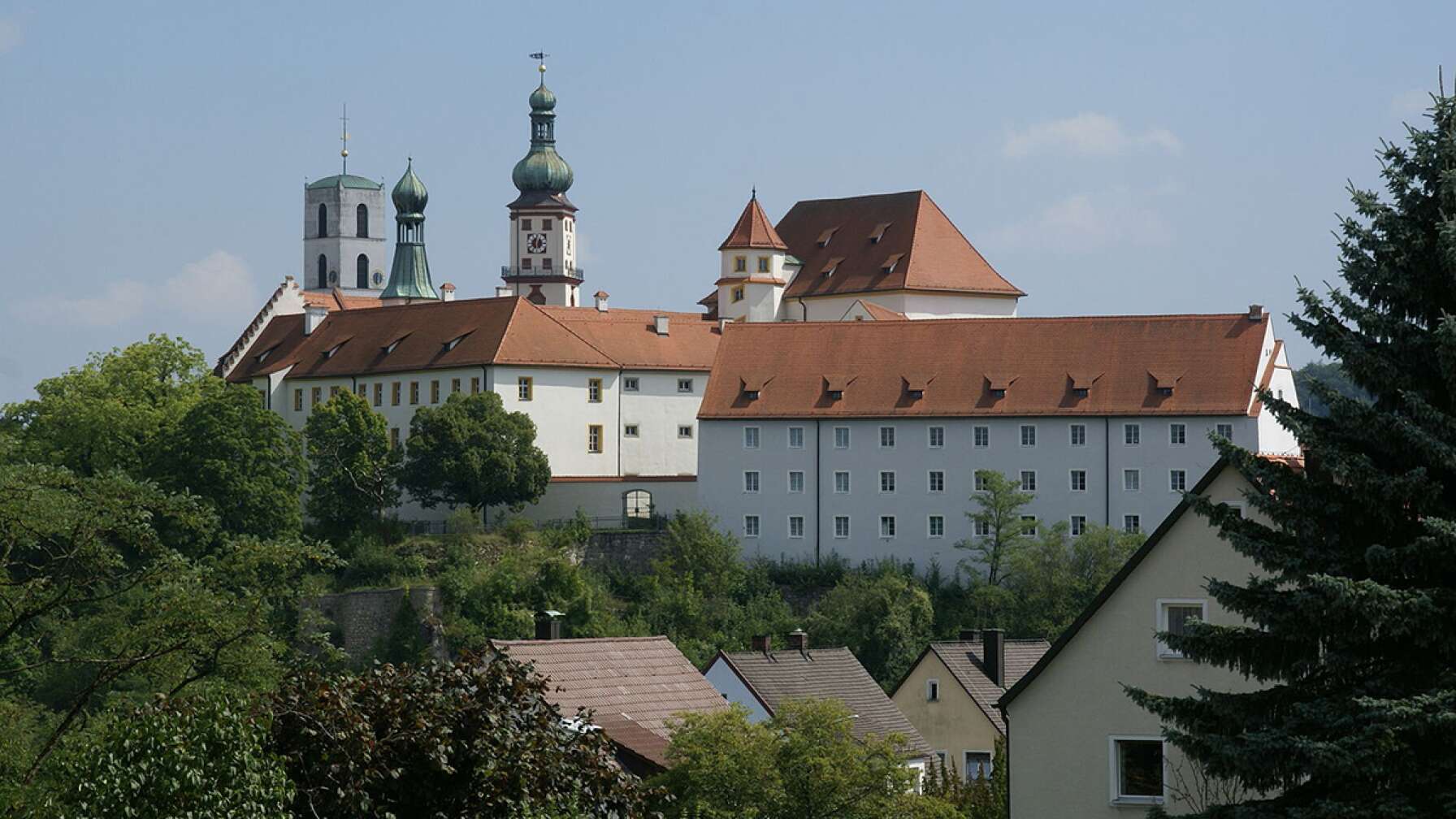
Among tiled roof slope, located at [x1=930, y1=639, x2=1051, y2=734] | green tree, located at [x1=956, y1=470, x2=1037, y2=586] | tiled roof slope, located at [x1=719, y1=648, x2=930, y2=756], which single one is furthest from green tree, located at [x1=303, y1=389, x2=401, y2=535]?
tiled roof slope, located at [x1=719, y1=648, x2=930, y2=756]

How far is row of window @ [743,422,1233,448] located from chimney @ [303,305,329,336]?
25.2 m

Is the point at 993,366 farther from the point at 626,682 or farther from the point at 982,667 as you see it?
the point at 626,682

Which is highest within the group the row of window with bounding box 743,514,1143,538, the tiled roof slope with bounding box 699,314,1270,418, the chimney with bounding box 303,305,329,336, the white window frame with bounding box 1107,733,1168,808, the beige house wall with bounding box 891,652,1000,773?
the chimney with bounding box 303,305,329,336

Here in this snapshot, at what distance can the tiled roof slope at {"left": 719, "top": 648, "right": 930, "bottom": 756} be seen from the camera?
4394cm

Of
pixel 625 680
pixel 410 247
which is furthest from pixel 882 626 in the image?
pixel 410 247

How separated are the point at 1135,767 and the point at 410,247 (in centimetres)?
12072

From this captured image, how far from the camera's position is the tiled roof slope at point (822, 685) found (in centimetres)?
4394

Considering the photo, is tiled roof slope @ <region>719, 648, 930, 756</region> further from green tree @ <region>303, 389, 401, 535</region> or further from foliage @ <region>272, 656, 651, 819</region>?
green tree @ <region>303, 389, 401, 535</region>

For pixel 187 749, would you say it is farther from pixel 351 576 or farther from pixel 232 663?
pixel 351 576

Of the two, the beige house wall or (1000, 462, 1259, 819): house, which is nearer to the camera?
(1000, 462, 1259, 819): house

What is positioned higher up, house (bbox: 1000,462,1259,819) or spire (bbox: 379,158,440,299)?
spire (bbox: 379,158,440,299)

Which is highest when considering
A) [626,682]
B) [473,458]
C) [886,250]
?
[886,250]

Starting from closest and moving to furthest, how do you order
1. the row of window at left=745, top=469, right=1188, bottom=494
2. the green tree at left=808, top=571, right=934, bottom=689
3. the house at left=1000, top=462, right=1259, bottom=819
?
the house at left=1000, top=462, right=1259, bottom=819 < the green tree at left=808, top=571, right=934, bottom=689 < the row of window at left=745, top=469, right=1188, bottom=494

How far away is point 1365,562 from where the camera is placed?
658 inches
